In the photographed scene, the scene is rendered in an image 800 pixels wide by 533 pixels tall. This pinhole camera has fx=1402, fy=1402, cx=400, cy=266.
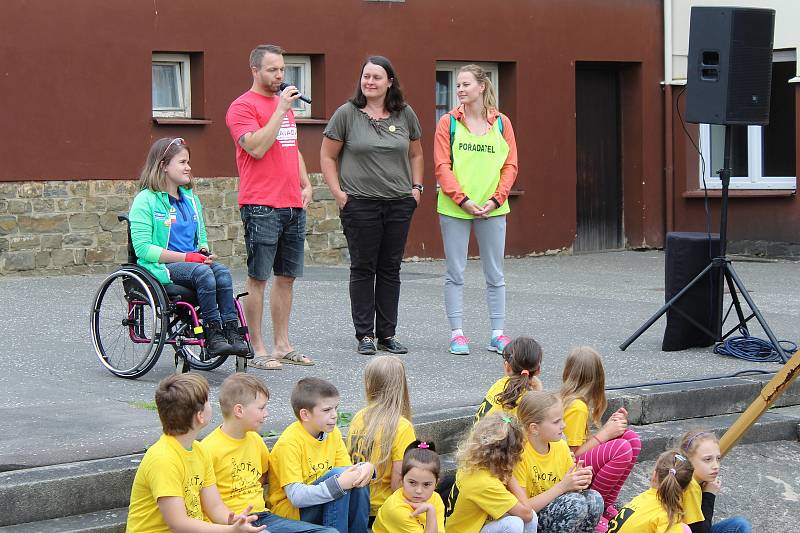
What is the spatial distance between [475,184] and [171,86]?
6372mm

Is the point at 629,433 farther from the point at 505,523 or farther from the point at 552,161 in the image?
the point at 552,161

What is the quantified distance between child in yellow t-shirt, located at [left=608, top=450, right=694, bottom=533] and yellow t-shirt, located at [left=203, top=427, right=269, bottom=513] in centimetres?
145

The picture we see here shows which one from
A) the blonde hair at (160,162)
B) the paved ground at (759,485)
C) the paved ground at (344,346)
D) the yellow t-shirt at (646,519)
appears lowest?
the paved ground at (759,485)

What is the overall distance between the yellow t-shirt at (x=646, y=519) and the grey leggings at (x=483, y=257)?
11.6ft

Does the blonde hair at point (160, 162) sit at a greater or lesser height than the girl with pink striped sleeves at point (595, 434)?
greater

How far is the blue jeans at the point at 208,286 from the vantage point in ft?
24.7

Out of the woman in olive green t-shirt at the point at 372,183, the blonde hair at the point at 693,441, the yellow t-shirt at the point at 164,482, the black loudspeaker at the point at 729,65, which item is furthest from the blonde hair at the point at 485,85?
Answer: the yellow t-shirt at the point at 164,482

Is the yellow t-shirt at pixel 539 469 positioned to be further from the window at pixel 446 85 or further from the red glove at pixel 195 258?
the window at pixel 446 85

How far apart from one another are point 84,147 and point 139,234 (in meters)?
6.41

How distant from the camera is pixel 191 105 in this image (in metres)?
14.6

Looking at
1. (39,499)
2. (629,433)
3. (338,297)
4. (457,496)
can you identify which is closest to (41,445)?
(39,499)

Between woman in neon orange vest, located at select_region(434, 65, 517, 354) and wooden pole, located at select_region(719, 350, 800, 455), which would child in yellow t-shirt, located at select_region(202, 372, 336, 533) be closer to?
wooden pole, located at select_region(719, 350, 800, 455)

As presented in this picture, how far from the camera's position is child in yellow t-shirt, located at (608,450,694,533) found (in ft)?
18.1

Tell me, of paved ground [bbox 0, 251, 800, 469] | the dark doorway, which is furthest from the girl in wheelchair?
the dark doorway
